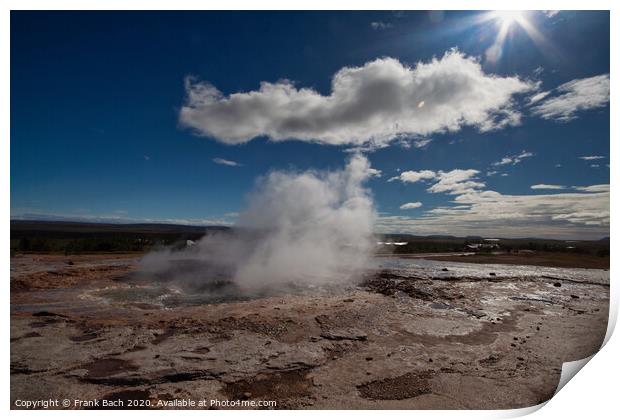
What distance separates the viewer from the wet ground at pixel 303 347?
149 inches

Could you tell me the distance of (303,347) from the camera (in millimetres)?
→ 4734

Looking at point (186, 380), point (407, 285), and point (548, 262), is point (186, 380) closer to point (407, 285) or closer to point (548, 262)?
point (407, 285)

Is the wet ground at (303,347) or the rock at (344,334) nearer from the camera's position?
the wet ground at (303,347)

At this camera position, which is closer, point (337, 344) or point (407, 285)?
point (337, 344)

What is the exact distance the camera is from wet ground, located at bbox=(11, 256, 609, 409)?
3.79 metres

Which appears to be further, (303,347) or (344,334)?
(344,334)

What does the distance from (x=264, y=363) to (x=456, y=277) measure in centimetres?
919

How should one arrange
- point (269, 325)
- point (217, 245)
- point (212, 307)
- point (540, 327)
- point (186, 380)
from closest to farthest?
point (186, 380) < point (269, 325) < point (540, 327) < point (212, 307) < point (217, 245)

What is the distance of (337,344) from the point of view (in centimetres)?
492

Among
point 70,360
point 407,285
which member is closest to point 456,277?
point 407,285

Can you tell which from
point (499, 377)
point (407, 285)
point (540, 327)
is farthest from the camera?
point (407, 285)

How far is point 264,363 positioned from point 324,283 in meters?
5.54

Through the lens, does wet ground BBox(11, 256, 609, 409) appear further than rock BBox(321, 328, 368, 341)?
No
